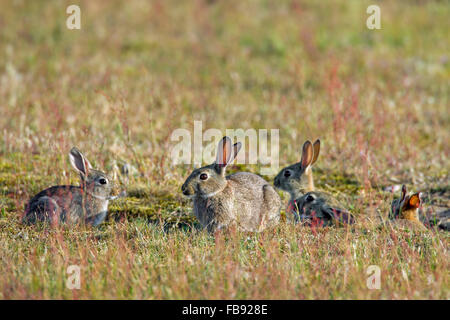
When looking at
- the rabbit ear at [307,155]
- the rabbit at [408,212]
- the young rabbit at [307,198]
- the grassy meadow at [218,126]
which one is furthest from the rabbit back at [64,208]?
the rabbit at [408,212]

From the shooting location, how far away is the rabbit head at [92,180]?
6.82 m

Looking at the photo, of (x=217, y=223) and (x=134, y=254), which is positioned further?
(x=217, y=223)

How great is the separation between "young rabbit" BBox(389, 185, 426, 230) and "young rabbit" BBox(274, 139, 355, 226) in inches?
21.4

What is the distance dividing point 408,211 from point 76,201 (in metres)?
3.60

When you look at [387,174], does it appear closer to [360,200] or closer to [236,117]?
→ [360,200]

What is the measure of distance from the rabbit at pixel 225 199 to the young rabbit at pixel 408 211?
1.40 metres

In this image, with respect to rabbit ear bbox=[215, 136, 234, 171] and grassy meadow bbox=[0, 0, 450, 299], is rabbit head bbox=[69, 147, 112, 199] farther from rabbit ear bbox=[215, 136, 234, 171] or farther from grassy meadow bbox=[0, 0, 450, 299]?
rabbit ear bbox=[215, 136, 234, 171]

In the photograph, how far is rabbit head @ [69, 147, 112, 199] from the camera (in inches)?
268

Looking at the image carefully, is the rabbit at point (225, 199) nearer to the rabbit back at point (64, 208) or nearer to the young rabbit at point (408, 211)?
the rabbit back at point (64, 208)

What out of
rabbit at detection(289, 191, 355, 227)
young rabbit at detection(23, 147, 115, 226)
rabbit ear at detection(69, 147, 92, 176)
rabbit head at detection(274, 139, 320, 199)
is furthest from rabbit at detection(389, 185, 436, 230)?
rabbit ear at detection(69, 147, 92, 176)

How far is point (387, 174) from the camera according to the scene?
8609mm

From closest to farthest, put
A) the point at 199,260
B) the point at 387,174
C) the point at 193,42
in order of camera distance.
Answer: the point at 199,260 < the point at 387,174 < the point at 193,42

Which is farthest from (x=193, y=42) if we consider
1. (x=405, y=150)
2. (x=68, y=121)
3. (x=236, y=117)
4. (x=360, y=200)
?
(x=360, y=200)
